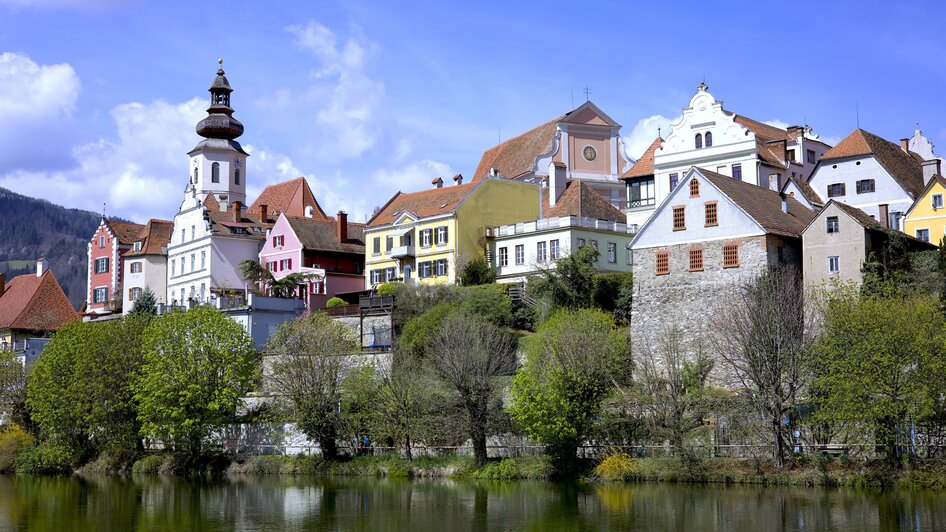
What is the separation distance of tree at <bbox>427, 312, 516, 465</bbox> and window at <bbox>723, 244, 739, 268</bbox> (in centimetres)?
1106

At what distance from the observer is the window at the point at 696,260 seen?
52.2 metres

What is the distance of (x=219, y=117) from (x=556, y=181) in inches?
1691

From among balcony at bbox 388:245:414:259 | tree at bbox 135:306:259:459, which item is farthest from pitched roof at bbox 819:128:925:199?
tree at bbox 135:306:259:459

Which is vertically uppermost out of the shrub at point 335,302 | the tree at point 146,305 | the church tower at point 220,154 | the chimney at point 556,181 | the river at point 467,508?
the church tower at point 220,154

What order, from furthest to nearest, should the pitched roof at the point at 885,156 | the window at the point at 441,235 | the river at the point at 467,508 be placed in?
the window at the point at 441,235
the pitched roof at the point at 885,156
the river at the point at 467,508

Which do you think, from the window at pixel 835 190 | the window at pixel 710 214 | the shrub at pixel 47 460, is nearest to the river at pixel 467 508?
the shrub at pixel 47 460

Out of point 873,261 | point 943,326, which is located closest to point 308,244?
point 873,261

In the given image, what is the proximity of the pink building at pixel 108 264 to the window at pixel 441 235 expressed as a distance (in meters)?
34.1

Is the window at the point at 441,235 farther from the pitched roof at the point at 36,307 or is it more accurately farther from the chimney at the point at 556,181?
the pitched roof at the point at 36,307

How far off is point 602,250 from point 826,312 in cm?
2368

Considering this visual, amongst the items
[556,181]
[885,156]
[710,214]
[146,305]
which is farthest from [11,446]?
[885,156]

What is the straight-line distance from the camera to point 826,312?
4588 cm

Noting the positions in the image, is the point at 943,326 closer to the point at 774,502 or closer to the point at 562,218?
the point at 774,502

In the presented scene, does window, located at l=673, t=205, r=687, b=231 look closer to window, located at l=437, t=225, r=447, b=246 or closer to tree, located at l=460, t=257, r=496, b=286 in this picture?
tree, located at l=460, t=257, r=496, b=286
